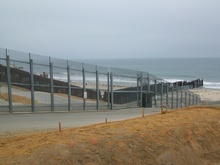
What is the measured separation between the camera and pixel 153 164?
21.6ft

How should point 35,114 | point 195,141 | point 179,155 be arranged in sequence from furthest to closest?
point 35,114
point 195,141
point 179,155

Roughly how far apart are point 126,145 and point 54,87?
9.88m

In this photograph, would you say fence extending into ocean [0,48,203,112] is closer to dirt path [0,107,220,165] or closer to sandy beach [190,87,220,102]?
dirt path [0,107,220,165]

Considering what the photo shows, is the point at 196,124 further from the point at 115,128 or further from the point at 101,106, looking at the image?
the point at 101,106

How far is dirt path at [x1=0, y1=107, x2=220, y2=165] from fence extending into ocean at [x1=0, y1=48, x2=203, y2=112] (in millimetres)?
6746

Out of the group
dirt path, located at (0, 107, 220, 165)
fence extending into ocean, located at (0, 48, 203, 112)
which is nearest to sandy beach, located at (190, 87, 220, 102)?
fence extending into ocean, located at (0, 48, 203, 112)

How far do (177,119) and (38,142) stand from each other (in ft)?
16.8

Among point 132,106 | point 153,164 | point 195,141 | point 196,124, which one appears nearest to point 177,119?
point 196,124

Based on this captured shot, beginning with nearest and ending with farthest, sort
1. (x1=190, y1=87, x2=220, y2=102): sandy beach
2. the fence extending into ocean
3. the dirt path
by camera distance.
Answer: the dirt path < the fence extending into ocean < (x1=190, y1=87, x2=220, y2=102): sandy beach

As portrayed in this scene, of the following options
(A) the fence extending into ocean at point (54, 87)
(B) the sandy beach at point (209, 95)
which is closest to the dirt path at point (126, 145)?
(A) the fence extending into ocean at point (54, 87)

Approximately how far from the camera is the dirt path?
211 inches

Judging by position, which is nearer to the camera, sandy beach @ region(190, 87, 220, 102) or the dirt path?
the dirt path

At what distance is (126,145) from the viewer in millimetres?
6555

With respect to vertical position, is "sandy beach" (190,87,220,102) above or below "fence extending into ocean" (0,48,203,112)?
below
